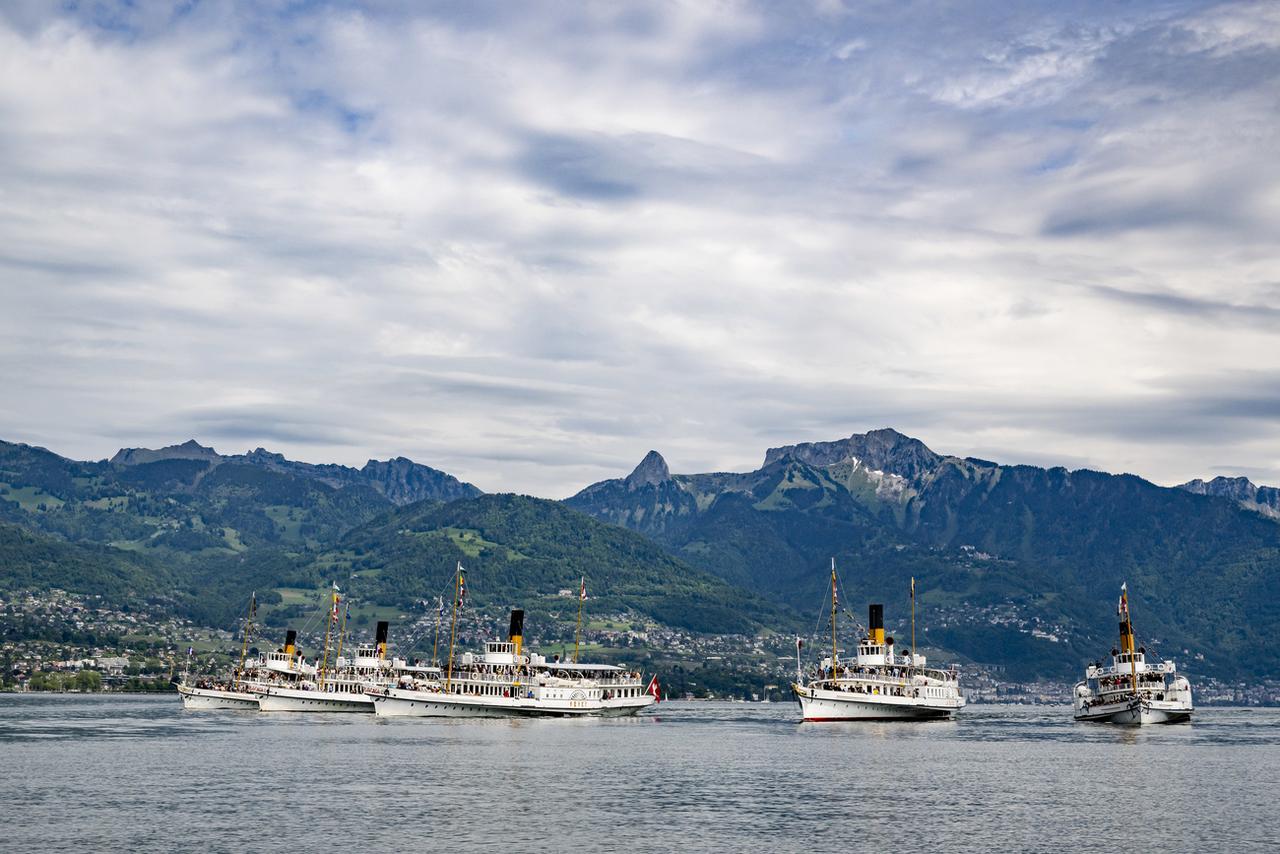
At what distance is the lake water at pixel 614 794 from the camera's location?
78875 millimetres

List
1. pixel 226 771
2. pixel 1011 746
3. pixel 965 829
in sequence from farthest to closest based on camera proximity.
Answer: pixel 1011 746 → pixel 226 771 → pixel 965 829

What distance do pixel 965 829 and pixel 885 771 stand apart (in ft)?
128

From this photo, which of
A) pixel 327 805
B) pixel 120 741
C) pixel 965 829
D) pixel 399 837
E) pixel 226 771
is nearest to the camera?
pixel 399 837

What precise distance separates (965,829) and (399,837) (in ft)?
121

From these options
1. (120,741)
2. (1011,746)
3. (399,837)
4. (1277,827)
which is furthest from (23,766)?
(1011,746)

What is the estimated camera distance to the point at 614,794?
102 meters

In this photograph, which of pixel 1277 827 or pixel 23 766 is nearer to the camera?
pixel 1277 827

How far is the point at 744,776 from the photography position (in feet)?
394

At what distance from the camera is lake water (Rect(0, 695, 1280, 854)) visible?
78875 millimetres

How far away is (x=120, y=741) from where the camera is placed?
152000 mm

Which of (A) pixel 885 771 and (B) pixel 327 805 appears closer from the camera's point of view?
(B) pixel 327 805

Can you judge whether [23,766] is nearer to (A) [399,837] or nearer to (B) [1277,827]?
(A) [399,837]

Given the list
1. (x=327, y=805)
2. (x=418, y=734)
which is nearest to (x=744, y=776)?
(x=327, y=805)

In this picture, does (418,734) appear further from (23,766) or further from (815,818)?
(815,818)
